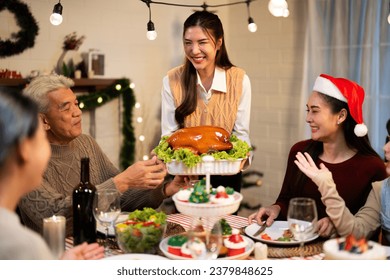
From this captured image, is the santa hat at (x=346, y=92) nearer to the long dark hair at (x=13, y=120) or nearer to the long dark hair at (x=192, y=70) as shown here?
the long dark hair at (x=192, y=70)

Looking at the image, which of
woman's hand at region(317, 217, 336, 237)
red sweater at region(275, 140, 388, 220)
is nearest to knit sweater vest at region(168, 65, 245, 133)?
red sweater at region(275, 140, 388, 220)

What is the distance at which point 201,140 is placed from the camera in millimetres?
1709

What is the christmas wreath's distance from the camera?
2850mm

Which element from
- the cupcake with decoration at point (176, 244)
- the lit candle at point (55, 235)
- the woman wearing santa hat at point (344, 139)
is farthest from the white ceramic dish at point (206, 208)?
the woman wearing santa hat at point (344, 139)

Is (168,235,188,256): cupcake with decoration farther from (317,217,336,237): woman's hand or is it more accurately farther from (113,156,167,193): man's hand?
(317,217,336,237): woman's hand

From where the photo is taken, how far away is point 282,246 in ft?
4.97

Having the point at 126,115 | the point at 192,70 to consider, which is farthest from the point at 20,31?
the point at 192,70

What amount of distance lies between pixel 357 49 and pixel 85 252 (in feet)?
7.69

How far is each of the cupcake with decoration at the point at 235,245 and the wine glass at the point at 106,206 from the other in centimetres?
32

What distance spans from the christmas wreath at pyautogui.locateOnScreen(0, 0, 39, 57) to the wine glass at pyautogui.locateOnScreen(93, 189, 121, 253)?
1702mm

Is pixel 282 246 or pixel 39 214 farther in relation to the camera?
pixel 39 214

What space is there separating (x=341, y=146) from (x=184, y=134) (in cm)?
57
